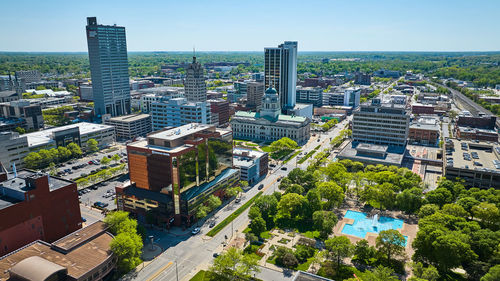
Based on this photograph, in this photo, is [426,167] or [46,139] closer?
[426,167]

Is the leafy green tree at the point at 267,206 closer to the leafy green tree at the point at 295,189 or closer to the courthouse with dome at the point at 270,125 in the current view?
the leafy green tree at the point at 295,189

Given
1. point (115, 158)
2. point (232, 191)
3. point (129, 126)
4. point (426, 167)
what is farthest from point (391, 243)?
point (129, 126)

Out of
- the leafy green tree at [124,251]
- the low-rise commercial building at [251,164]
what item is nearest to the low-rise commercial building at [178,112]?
the low-rise commercial building at [251,164]

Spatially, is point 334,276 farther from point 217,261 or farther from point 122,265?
point 122,265

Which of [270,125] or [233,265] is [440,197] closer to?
[233,265]

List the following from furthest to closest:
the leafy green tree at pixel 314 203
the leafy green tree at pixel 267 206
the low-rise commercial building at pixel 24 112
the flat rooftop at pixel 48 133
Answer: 1. the low-rise commercial building at pixel 24 112
2. the flat rooftop at pixel 48 133
3. the leafy green tree at pixel 314 203
4. the leafy green tree at pixel 267 206

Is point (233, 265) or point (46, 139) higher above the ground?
point (46, 139)

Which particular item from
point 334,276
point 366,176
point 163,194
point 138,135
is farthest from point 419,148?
point 138,135
